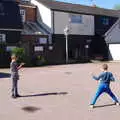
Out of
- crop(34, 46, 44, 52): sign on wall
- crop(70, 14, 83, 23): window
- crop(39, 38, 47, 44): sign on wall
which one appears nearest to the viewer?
crop(34, 46, 44, 52): sign on wall

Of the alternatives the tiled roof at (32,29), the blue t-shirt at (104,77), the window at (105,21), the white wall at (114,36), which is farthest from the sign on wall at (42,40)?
the blue t-shirt at (104,77)

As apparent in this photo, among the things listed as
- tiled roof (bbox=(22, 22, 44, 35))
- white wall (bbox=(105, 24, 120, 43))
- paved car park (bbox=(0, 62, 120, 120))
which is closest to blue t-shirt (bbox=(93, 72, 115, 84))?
paved car park (bbox=(0, 62, 120, 120))

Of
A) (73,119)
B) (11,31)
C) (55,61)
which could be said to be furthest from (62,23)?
(73,119)

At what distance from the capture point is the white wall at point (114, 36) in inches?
1975

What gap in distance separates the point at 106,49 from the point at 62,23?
25.1 ft

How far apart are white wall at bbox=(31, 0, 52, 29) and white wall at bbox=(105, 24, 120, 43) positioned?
8837 mm

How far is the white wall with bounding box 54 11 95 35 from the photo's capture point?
155 ft

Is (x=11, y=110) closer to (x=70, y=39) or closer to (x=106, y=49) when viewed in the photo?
(x=70, y=39)

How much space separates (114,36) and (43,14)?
967 centimetres

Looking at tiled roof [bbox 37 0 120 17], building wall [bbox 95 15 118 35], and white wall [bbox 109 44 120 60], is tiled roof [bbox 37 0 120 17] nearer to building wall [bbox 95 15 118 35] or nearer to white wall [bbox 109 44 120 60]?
building wall [bbox 95 15 118 35]

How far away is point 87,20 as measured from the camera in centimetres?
5172

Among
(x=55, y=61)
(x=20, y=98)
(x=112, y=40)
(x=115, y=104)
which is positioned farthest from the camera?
(x=112, y=40)

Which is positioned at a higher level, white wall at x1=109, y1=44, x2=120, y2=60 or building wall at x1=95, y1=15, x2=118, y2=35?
building wall at x1=95, y1=15, x2=118, y2=35

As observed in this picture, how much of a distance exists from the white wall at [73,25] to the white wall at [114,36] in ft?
8.10
